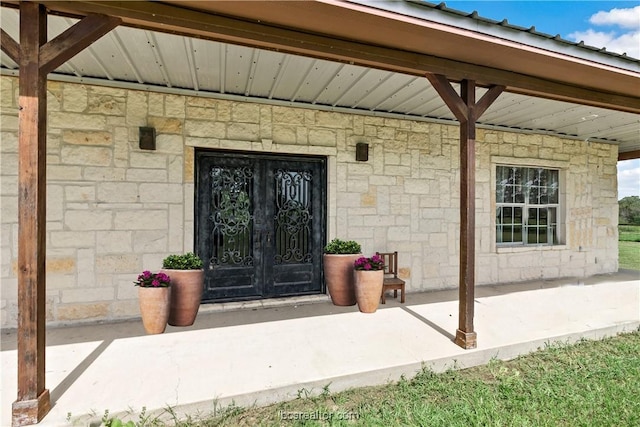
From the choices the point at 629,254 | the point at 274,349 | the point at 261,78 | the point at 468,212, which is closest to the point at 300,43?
the point at 261,78

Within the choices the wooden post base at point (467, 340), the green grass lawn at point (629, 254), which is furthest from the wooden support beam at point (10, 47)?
the green grass lawn at point (629, 254)

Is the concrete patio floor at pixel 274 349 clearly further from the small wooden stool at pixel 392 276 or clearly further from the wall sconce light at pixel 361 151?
the wall sconce light at pixel 361 151

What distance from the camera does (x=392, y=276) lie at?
4.62 m

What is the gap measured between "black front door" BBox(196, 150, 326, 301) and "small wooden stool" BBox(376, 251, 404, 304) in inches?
34.7

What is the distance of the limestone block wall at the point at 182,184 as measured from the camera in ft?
10.9

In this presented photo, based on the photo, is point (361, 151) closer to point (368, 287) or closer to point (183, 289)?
point (368, 287)

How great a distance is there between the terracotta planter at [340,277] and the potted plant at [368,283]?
0.61 feet

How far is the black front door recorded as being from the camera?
3932 millimetres

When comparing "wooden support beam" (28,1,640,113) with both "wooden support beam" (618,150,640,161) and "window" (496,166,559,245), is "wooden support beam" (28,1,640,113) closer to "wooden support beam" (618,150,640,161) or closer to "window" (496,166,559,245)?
"window" (496,166,559,245)

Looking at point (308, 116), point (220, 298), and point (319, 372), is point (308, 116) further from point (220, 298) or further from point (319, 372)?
point (319, 372)

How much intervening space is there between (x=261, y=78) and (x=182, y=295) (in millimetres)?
2418

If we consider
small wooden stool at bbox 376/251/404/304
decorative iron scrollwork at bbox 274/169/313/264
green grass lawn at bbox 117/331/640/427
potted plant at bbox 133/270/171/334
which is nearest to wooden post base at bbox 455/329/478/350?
green grass lawn at bbox 117/331/640/427

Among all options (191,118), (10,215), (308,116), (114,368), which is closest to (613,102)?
(308,116)

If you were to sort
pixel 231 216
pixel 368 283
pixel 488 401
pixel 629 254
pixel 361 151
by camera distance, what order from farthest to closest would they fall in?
pixel 629 254, pixel 361 151, pixel 231 216, pixel 368 283, pixel 488 401
